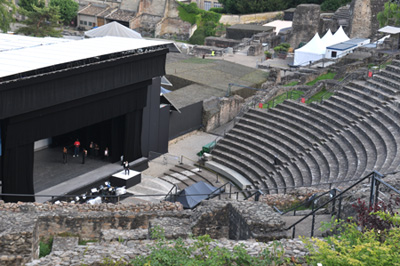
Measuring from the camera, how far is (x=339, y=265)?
11.5m

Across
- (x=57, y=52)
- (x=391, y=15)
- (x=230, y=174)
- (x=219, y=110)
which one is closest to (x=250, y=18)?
(x=391, y=15)

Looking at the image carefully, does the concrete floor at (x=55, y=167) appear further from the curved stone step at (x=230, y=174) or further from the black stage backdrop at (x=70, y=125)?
the curved stone step at (x=230, y=174)

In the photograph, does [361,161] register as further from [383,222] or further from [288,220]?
[383,222]

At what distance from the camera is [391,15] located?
4438 cm

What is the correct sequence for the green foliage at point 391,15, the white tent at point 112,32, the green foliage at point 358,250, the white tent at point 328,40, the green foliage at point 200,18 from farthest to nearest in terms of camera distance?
the green foliage at point 200,18
the white tent at point 328,40
the green foliage at point 391,15
the white tent at point 112,32
the green foliage at point 358,250

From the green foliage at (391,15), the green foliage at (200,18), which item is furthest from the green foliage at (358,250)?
the green foliage at (200,18)

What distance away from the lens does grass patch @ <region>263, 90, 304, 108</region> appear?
3342 cm

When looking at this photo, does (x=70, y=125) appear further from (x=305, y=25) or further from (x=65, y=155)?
(x=305, y=25)

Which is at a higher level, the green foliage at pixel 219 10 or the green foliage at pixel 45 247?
the green foliage at pixel 219 10

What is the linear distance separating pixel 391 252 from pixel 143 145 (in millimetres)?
19933

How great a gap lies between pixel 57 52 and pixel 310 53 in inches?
917

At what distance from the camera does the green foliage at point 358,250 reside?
447 inches

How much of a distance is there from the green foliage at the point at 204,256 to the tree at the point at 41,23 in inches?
1642

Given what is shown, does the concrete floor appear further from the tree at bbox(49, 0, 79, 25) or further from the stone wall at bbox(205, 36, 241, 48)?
the tree at bbox(49, 0, 79, 25)
